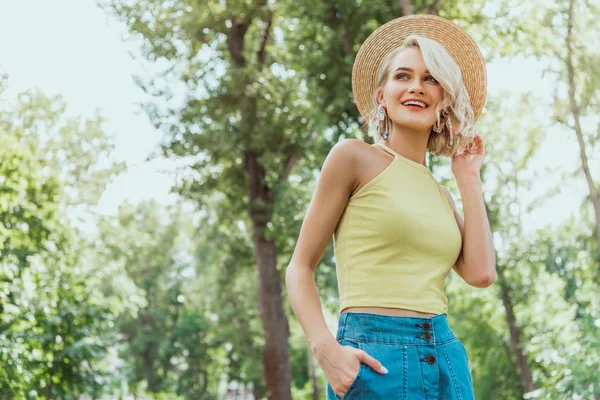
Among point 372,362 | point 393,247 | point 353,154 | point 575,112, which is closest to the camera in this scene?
point 372,362

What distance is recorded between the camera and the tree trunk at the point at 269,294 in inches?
671

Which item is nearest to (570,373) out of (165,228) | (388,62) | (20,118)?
(388,62)

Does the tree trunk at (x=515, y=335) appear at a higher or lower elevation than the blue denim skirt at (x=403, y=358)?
higher

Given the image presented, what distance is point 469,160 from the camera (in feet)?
9.10

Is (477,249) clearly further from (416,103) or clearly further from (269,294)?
(269,294)

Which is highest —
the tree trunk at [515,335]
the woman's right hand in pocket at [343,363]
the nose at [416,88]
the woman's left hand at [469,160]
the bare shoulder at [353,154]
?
the tree trunk at [515,335]

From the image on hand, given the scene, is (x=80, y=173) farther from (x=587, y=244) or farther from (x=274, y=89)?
(x=587, y=244)

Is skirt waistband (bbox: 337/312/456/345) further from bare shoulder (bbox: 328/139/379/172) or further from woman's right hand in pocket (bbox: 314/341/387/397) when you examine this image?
bare shoulder (bbox: 328/139/379/172)

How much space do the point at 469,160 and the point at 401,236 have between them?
591 mm

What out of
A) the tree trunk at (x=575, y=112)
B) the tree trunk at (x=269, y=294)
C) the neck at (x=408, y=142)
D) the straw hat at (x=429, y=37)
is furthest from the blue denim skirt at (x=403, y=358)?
the tree trunk at (x=269, y=294)

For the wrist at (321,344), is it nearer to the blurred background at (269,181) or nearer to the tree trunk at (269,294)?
the blurred background at (269,181)

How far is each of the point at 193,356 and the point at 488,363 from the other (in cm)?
2151

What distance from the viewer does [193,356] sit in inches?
1708

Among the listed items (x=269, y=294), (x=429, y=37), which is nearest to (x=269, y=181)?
(x=269, y=294)
